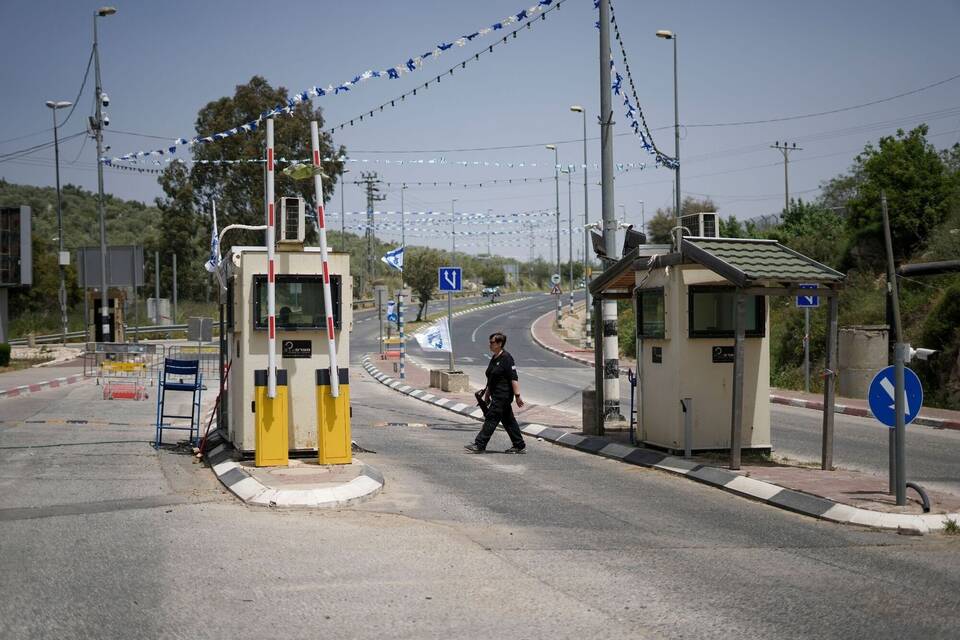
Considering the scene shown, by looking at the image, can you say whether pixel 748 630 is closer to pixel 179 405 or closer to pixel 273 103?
pixel 179 405

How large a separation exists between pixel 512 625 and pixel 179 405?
1784 cm

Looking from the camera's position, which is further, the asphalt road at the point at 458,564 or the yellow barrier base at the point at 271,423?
the yellow barrier base at the point at 271,423

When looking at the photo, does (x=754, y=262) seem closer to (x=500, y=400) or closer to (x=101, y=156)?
(x=500, y=400)

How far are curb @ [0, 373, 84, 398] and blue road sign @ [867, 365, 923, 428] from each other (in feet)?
69.1

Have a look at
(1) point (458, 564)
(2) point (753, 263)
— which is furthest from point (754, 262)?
(1) point (458, 564)

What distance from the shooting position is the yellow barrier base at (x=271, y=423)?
35.3 feet

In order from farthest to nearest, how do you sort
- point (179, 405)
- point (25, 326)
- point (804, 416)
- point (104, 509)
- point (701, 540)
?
point (25, 326) < point (179, 405) < point (804, 416) < point (104, 509) < point (701, 540)

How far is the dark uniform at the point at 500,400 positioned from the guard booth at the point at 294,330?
2443 mm

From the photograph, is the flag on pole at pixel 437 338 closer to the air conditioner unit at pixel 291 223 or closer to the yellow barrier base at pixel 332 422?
the air conditioner unit at pixel 291 223

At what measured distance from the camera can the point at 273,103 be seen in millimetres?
56938

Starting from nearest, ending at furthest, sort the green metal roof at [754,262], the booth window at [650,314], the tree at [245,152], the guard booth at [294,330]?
the green metal roof at [754,262] → the guard booth at [294,330] → the booth window at [650,314] → the tree at [245,152]

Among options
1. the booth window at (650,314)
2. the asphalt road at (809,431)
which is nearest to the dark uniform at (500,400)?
the booth window at (650,314)

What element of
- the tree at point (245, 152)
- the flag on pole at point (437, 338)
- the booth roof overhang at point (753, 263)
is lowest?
the flag on pole at point (437, 338)

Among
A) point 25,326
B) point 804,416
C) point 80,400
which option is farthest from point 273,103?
point 804,416
